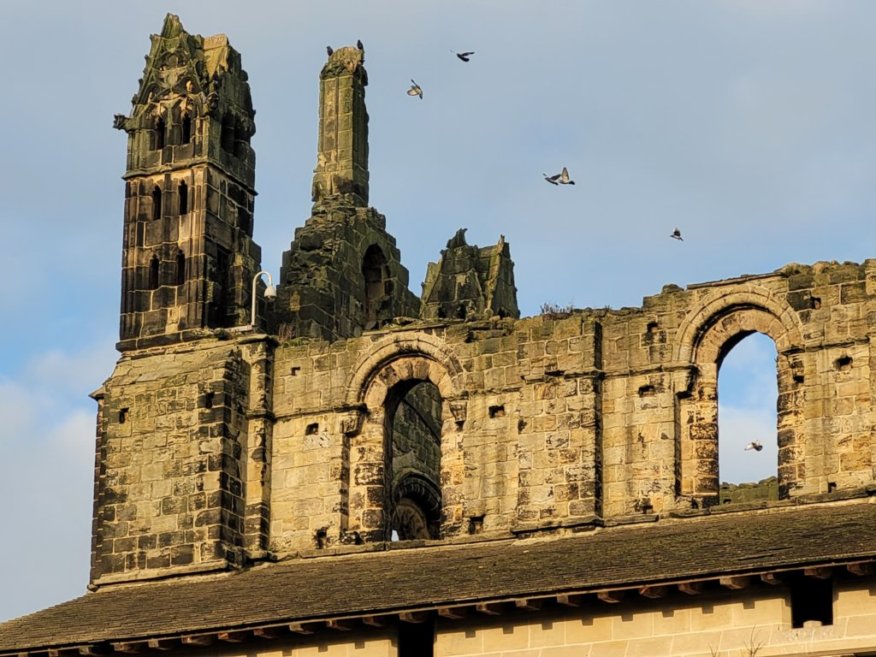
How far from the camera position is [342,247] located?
55375mm

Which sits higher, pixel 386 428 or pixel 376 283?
pixel 376 283

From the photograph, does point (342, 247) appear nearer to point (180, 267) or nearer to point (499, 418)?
point (180, 267)

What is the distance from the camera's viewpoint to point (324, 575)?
49.8 m

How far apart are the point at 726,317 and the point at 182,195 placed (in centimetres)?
991

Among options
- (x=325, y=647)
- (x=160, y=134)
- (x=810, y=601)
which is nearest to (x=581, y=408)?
(x=325, y=647)

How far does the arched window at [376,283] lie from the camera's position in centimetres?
5662

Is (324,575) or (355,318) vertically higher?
(355,318)

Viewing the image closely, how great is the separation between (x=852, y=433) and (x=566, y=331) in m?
4.88

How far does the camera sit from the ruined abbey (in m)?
45.6

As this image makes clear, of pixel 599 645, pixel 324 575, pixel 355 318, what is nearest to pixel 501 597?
pixel 599 645

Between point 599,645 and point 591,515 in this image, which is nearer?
point 599,645

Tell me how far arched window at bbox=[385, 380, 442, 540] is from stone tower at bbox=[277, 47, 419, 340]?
1549 mm

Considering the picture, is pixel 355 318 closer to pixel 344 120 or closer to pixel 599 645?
pixel 344 120

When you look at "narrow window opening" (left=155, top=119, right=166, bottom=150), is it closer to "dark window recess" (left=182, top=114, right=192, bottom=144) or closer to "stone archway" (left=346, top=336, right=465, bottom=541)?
"dark window recess" (left=182, top=114, right=192, bottom=144)
